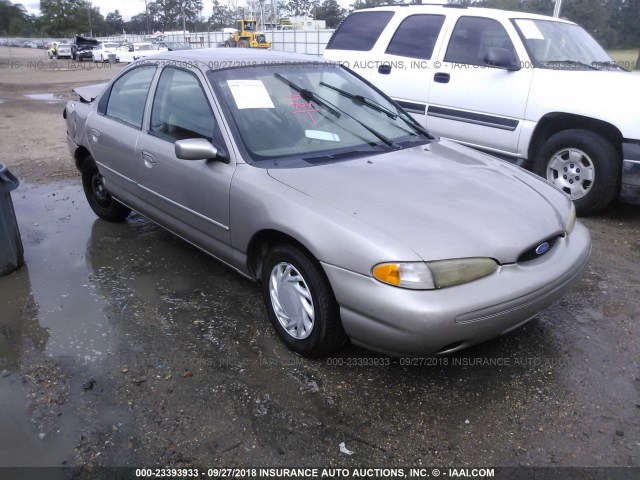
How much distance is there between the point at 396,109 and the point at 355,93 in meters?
0.38

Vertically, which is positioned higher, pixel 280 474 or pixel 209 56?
pixel 209 56

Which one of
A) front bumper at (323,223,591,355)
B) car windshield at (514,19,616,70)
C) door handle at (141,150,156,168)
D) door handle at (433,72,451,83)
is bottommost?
front bumper at (323,223,591,355)

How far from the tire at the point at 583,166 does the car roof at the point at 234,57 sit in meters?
2.58

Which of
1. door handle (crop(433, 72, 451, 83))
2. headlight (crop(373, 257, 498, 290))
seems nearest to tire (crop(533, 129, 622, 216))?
door handle (crop(433, 72, 451, 83))

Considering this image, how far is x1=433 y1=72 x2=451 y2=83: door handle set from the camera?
20.0 feet

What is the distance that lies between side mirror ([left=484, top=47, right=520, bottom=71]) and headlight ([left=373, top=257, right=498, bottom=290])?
3.76m

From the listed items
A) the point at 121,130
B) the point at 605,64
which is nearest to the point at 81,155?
the point at 121,130

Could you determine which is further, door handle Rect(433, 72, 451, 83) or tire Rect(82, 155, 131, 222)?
door handle Rect(433, 72, 451, 83)

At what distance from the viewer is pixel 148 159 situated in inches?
158

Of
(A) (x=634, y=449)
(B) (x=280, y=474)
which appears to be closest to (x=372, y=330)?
(B) (x=280, y=474)

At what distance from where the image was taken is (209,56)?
392 centimetres

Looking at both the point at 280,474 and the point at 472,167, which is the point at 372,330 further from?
the point at 472,167

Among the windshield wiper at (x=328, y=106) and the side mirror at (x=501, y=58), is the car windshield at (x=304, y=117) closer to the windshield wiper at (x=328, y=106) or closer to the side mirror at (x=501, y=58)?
the windshield wiper at (x=328, y=106)

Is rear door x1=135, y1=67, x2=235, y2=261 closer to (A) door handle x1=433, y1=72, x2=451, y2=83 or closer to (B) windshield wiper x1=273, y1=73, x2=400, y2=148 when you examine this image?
(B) windshield wiper x1=273, y1=73, x2=400, y2=148
